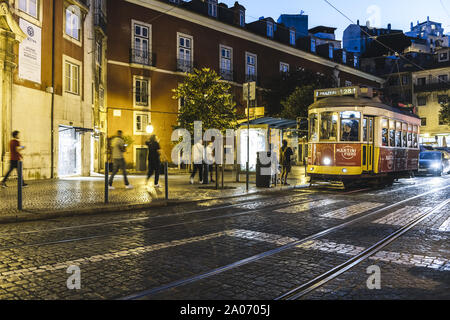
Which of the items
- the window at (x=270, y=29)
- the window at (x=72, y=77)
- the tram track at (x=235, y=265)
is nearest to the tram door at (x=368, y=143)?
the tram track at (x=235, y=265)

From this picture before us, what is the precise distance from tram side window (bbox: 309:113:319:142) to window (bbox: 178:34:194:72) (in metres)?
16.6

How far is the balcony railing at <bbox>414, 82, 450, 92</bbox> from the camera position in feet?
166

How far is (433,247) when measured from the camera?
5734 millimetres

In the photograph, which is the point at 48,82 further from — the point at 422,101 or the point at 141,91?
the point at 422,101

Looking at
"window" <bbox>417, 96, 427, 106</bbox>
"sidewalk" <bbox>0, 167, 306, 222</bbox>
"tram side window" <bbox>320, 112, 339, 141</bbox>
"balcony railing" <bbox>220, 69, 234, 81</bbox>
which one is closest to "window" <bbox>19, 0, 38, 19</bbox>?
"sidewalk" <bbox>0, 167, 306, 222</bbox>

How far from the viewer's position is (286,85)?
34.8m

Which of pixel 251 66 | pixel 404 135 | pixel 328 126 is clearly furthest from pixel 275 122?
pixel 251 66

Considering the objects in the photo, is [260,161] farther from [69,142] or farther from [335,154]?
[69,142]

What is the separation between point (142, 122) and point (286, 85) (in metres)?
13.9

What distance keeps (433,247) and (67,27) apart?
18.6 metres

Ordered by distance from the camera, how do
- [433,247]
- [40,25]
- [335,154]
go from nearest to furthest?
[433,247], [335,154], [40,25]

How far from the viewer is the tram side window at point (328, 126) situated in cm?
1423

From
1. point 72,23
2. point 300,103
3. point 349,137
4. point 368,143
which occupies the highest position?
point 72,23
